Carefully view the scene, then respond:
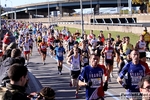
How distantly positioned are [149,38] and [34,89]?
10934mm

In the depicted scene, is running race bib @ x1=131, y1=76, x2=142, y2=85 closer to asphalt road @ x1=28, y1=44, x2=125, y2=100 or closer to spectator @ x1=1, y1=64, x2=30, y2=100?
spectator @ x1=1, y1=64, x2=30, y2=100

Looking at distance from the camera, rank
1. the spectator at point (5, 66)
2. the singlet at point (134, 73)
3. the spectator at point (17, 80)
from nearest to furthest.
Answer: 1. the spectator at point (17, 80)
2. the spectator at point (5, 66)
3. the singlet at point (134, 73)

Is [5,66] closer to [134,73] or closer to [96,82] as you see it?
[96,82]

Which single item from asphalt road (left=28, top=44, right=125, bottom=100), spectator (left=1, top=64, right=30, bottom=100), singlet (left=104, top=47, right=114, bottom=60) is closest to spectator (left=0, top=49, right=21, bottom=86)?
spectator (left=1, top=64, right=30, bottom=100)

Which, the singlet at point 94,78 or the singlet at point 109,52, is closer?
the singlet at point 94,78

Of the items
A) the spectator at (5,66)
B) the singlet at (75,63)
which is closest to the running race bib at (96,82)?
the spectator at (5,66)

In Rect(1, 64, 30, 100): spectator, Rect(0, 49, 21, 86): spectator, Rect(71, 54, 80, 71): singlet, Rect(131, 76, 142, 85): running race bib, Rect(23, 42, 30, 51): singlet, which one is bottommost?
Rect(23, 42, 30, 51): singlet

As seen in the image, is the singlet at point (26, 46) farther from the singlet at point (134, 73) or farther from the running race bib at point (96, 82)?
the singlet at point (134, 73)

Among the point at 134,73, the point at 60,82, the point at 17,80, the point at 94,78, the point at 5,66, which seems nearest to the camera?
the point at 17,80

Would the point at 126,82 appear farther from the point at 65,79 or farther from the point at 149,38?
the point at 149,38

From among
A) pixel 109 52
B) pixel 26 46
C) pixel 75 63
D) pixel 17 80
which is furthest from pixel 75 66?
pixel 26 46

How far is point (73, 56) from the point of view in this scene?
11648mm

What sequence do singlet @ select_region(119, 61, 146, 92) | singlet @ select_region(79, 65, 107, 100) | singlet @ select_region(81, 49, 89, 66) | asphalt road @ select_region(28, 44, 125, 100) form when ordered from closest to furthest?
1. singlet @ select_region(119, 61, 146, 92)
2. singlet @ select_region(79, 65, 107, 100)
3. asphalt road @ select_region(28, 44, 125, 100)
4. singlet @ select_region(81, 49, 89, 66)

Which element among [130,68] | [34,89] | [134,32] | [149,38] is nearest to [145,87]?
[130,68]
